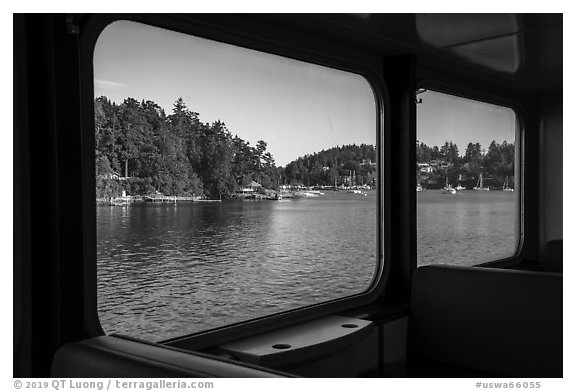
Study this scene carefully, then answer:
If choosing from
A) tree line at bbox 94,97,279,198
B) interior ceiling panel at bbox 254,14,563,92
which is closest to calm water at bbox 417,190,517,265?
interior ceiling panel at bbox 254,14,563,92

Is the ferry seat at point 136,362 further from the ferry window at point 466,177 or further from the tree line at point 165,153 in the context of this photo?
the ferry window at point 466,177

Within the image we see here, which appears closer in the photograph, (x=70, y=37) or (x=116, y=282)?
(x=70, y=37)

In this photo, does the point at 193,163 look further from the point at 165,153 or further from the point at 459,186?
the point at 459,186

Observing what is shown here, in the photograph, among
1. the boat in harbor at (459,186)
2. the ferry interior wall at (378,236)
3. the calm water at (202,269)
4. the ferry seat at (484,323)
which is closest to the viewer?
the ferry interior wall at (378,236)

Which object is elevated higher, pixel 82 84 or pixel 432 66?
pixel 432 66

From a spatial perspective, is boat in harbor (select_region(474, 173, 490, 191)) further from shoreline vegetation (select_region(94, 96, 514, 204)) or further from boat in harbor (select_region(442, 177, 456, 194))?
shoreline vegetation (select_region(94, 96, 514, 204))

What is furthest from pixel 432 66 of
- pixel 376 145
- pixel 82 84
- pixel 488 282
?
pixel 82 84

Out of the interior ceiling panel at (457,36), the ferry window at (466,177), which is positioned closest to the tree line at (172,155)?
the ferry window at (466,177)
